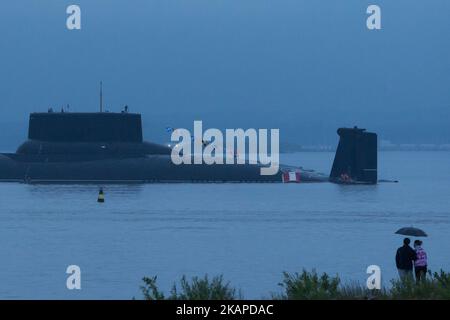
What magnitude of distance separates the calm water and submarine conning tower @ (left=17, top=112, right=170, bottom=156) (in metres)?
4.20

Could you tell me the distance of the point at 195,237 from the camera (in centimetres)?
5550

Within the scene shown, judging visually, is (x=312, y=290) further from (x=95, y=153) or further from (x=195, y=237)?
(x=95, y=153)

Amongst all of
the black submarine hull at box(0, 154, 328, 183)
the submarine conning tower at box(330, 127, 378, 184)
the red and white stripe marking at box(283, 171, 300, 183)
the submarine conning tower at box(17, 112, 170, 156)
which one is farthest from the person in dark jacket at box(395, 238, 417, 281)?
the red and white stripe marking at box(283, 171, 300, 183)

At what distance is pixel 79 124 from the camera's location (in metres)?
97.6

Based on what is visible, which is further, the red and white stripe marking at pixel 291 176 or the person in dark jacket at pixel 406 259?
the red and white stripe marking at pixel 291 176

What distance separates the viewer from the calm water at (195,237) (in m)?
38.2

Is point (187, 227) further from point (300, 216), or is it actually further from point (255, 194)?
point (255, 194)

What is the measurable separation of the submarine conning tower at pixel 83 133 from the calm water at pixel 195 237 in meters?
4.20

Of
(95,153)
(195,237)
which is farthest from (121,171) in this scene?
(195,237)

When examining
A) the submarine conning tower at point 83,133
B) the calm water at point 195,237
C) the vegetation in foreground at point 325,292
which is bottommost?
the vegetation in foreground at point 325,292

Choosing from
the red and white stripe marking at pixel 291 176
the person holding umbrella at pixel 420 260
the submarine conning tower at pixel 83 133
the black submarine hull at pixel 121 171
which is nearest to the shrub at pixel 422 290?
the person holding umbrella at pixel 420 260

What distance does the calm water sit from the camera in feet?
125

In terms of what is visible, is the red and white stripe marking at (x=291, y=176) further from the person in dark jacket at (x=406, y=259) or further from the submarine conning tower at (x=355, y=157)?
the person in dark jacket at (x=406, y=259)

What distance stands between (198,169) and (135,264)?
193 ft
